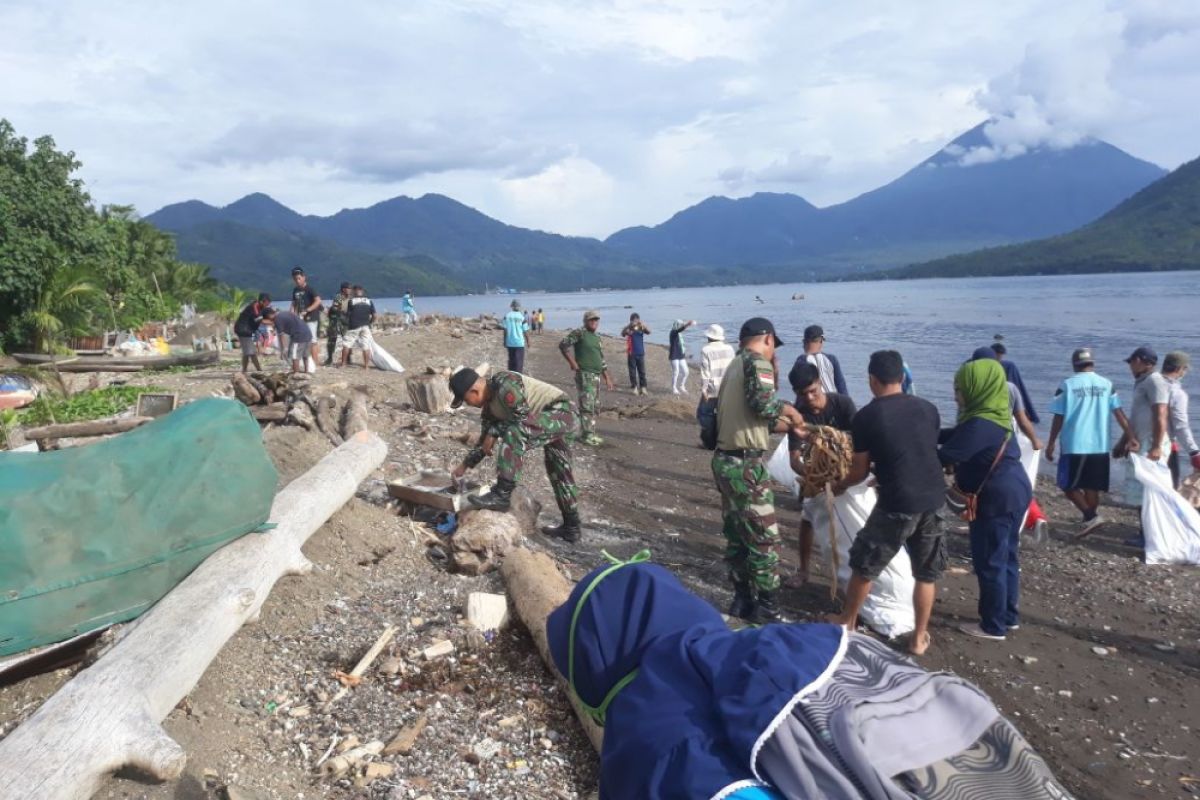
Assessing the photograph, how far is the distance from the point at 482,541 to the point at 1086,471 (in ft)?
19.9

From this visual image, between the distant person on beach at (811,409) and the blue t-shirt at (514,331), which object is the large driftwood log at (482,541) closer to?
the distant person on beach at (811,409)

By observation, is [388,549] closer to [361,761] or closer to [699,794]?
[361,761]

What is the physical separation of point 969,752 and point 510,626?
3.64m

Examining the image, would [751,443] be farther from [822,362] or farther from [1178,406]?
[1178,406]

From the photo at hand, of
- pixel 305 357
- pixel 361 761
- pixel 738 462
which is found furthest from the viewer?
pixel 305 357

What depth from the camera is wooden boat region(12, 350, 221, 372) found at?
1513cm

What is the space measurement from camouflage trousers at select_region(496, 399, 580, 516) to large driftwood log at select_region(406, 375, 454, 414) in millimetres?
5400

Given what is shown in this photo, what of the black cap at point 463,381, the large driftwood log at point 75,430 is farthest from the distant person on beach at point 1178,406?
the large driftwood log at point 75,430

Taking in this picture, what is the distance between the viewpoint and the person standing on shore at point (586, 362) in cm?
1145

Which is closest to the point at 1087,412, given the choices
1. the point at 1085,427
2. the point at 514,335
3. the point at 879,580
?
the point at 1085,427

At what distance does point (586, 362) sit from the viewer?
38.0ft

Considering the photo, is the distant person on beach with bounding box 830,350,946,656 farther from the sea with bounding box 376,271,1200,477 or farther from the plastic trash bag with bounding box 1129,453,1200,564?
the sea with bounding box 376,271,1200,477

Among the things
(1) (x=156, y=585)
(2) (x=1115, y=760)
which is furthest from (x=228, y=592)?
(2) (x=1115, y=760)

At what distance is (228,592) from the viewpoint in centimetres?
428
